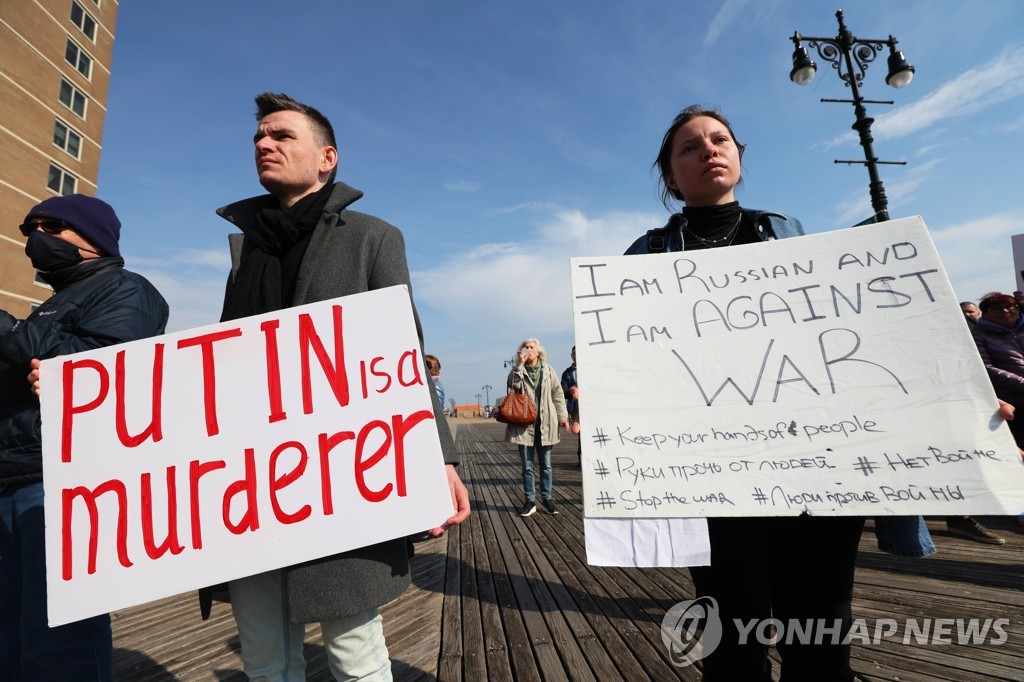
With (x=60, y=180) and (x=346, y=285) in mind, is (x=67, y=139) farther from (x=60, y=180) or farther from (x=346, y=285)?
(x=346, y=285)

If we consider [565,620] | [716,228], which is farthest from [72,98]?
[716,228]

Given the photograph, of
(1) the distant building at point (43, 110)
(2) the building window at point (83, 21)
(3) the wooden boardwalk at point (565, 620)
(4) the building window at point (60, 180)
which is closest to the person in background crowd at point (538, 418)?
(3) the wooden boardwalk at point (565, 620)

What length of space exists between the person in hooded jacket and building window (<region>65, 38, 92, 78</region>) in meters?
38.9

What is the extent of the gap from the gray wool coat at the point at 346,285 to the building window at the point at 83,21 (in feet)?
135

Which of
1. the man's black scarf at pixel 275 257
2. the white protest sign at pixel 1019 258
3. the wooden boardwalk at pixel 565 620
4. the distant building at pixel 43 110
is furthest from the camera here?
the distant building at pixel 43 110

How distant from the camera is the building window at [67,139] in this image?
2664 cm

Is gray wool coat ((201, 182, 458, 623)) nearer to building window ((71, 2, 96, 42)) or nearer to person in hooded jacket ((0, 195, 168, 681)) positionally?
person in hooded jacket ((0, 195, 168, 681))

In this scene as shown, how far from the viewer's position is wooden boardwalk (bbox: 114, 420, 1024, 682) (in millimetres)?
2225

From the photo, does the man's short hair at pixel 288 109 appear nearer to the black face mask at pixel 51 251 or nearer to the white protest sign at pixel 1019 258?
the black face mask at pixel 51 251

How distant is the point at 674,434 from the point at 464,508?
598mm

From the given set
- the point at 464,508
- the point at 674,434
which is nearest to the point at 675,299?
the point at 674,434

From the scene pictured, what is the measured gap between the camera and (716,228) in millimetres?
1520

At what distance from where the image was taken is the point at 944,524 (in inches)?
182

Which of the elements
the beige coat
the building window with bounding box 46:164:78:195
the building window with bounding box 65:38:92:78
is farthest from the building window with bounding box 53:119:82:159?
the beige coat
